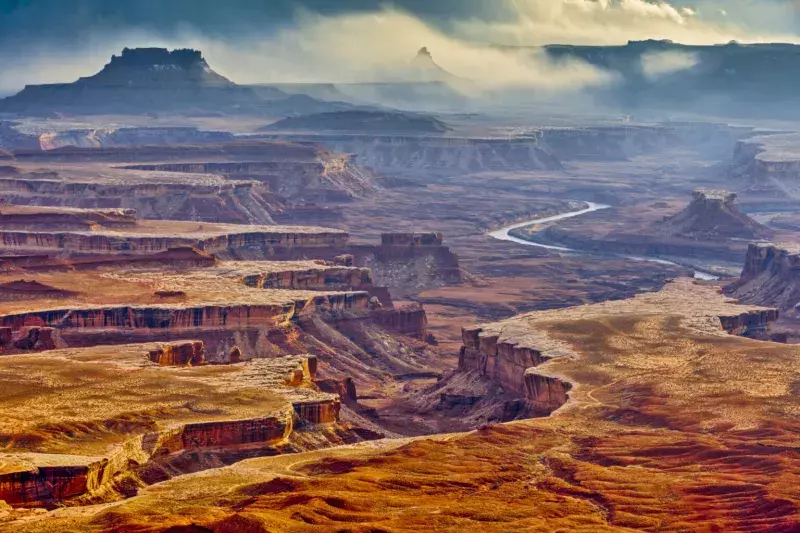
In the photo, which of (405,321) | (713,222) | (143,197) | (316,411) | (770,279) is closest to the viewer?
(316,411)

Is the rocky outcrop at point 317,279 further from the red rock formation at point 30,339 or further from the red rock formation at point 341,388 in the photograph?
the red rock formation at point 341,388

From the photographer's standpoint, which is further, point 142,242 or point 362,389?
point 142,242

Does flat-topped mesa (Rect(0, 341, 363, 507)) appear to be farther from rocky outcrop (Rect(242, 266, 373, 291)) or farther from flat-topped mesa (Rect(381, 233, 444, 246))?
flat-topped mesa (Rect(381, 233, 444, 246))

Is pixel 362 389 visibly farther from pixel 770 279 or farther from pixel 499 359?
pixel 770 279

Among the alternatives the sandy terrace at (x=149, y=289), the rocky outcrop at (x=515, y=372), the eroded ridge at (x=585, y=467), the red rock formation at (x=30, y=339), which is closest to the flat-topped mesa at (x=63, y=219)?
the sandy terrace at (x=149, y=289)

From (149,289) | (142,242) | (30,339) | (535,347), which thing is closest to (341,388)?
(535,347)

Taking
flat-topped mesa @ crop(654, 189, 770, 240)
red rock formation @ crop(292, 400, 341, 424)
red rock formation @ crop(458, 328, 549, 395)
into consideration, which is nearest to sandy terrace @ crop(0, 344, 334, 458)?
red rock formation @ crop(292, 400, 341, 424)

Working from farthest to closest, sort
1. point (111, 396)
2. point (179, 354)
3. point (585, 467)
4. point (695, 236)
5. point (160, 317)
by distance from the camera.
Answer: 1. point (695, 236)
2. point (160, 317)
3. point (179, 354)
4. point (111, 396)
5. point (585, 467)
